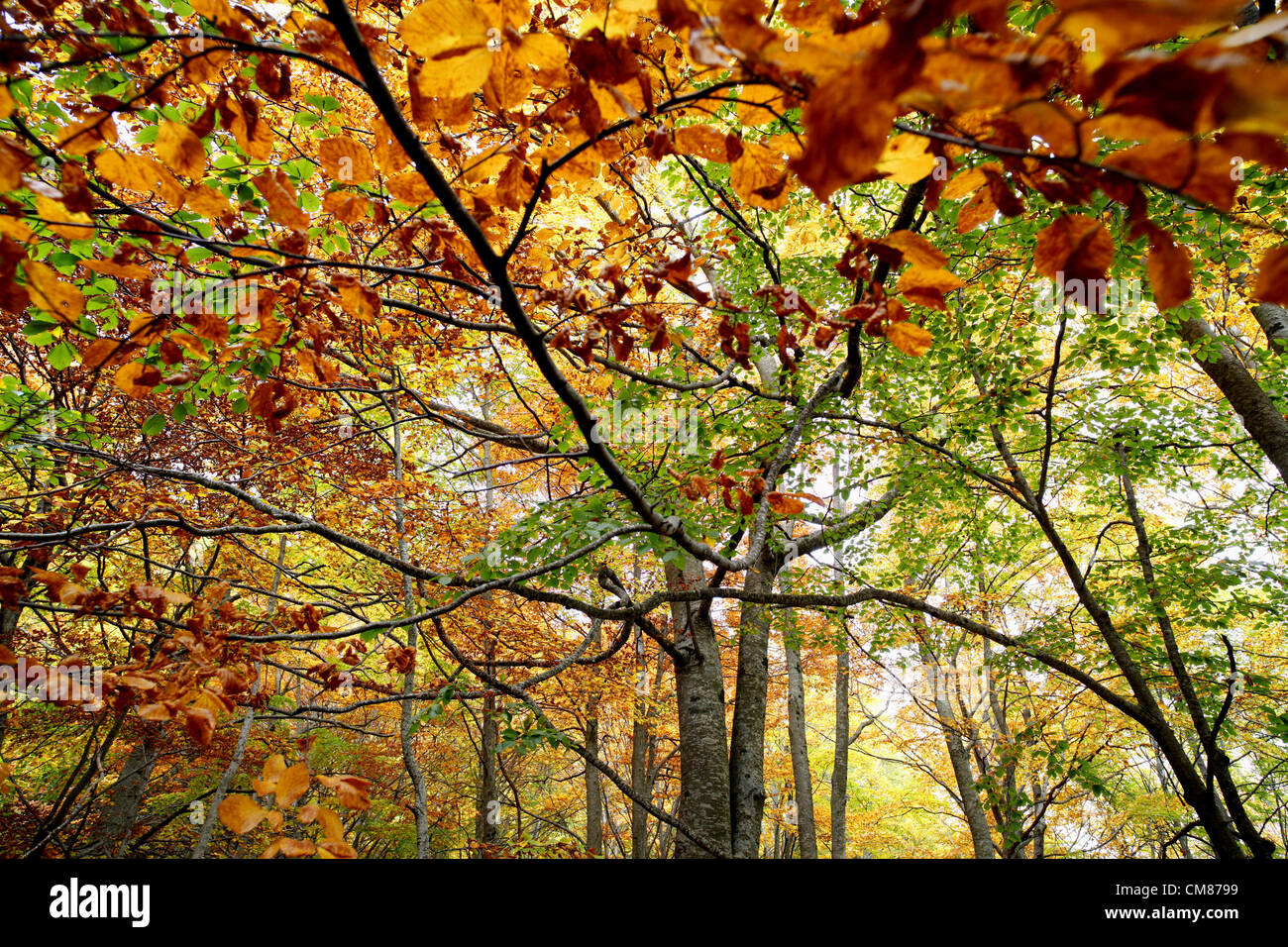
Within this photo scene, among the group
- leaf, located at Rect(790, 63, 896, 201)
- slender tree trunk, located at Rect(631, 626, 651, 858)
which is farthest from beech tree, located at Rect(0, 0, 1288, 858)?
slender tree trunk, located at Rect(631, 626, 651, 858)

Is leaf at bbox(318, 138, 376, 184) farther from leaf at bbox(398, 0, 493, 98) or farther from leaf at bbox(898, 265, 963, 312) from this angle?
leaf at bbox(898, 265, 963, 312)

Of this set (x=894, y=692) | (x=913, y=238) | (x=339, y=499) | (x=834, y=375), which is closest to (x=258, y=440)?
(x=339, y=499)

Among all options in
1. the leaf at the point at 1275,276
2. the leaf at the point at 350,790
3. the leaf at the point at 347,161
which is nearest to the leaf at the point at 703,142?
the leaf at the point at 347,161

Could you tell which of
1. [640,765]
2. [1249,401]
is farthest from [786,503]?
[640,765]

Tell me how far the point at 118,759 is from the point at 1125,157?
40.3 feet

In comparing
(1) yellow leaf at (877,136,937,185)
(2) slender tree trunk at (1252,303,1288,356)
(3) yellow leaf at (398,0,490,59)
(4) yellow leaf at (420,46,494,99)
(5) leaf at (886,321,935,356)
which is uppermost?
(2) slender tree trunk at (1252,303,1288,356)

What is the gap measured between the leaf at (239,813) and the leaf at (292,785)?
0.23 feet

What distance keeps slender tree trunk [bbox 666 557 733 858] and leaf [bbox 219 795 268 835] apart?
14.0 feet

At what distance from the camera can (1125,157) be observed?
0.61 m

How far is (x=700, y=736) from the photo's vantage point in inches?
226

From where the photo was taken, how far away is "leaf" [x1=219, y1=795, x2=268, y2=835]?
4.79 feet

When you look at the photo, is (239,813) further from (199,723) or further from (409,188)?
(409,188)

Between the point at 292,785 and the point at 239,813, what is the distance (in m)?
0.17
